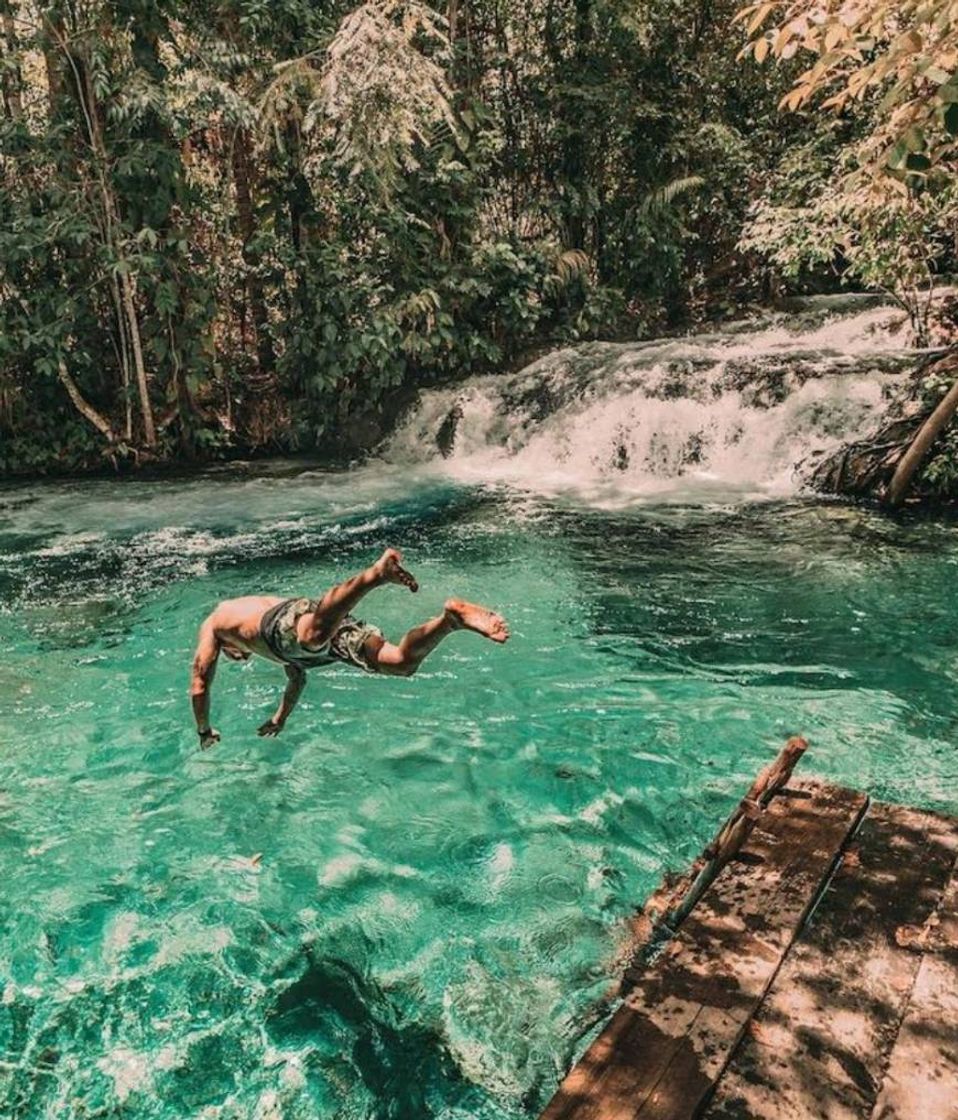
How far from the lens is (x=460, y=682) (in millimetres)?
6105

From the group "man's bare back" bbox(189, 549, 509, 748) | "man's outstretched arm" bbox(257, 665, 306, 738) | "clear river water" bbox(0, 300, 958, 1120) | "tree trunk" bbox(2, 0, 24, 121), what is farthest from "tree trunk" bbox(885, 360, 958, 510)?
"tree trunk" bbox(2, 0, 24, 121)

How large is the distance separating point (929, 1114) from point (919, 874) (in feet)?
3.16

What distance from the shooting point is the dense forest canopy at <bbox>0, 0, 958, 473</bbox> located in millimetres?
10938

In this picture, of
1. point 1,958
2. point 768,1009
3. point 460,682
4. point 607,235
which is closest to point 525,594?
point 460,682

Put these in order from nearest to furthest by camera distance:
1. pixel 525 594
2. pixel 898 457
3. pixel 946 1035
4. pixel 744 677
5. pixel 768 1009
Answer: pixel 946 1035
pixel 768 1009
pixel 744 677
pixel 525 594
pixel 898 457

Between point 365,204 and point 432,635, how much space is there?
11.1 m

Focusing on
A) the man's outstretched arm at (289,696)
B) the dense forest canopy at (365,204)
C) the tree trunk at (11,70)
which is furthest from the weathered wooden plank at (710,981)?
the tree trunk at (11,70)

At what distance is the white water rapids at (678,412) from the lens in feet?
34.7

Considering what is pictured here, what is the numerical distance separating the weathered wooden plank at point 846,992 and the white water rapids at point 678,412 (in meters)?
7.61

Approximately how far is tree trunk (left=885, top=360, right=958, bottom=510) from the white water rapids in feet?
4.39

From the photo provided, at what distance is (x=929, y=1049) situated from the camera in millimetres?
2189

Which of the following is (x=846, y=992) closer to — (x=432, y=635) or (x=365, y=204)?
(x=432, y=635)

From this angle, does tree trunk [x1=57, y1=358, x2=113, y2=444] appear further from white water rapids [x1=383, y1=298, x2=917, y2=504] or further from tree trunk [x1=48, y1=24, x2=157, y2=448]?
white water rapids [x1=383, y1=298, x2=917, y2=504]

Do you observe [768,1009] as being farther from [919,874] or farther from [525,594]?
[525,594]
